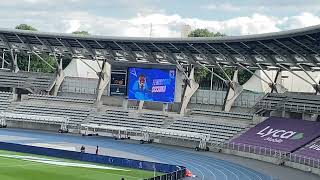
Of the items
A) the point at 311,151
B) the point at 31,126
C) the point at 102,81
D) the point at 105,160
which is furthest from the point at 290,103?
the point at 31,126

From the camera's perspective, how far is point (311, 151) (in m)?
48.6

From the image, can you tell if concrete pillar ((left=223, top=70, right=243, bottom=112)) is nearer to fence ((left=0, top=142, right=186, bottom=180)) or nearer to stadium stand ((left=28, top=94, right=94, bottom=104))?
stadium stand ((left=28, top=94, right=94, bottom=104))

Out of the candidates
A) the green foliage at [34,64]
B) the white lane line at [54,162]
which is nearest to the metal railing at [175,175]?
the white lane line at [54,162]

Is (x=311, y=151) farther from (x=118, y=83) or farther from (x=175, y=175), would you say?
(x=118, y=83)

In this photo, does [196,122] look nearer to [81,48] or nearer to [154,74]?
[154,74]

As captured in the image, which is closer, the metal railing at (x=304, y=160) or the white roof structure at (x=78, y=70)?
the metal railing at (x=304, y=160)

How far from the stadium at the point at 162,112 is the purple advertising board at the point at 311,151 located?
0.53 ft

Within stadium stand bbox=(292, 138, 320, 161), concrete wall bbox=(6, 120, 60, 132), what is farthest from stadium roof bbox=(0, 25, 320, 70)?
concrete wall bbox=(6, 120, 60, 132)

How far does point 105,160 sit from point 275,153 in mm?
15504

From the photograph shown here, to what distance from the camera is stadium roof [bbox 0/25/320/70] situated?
51.6 metres

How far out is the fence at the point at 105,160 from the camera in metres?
39.0

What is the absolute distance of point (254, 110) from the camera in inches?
2576

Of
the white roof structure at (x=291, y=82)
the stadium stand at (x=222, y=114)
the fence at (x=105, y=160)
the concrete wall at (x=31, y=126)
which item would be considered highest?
the white roof structure at (x=291, y=82)

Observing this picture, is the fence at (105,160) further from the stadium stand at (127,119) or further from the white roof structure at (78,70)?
the white roof structure at (78,70)
